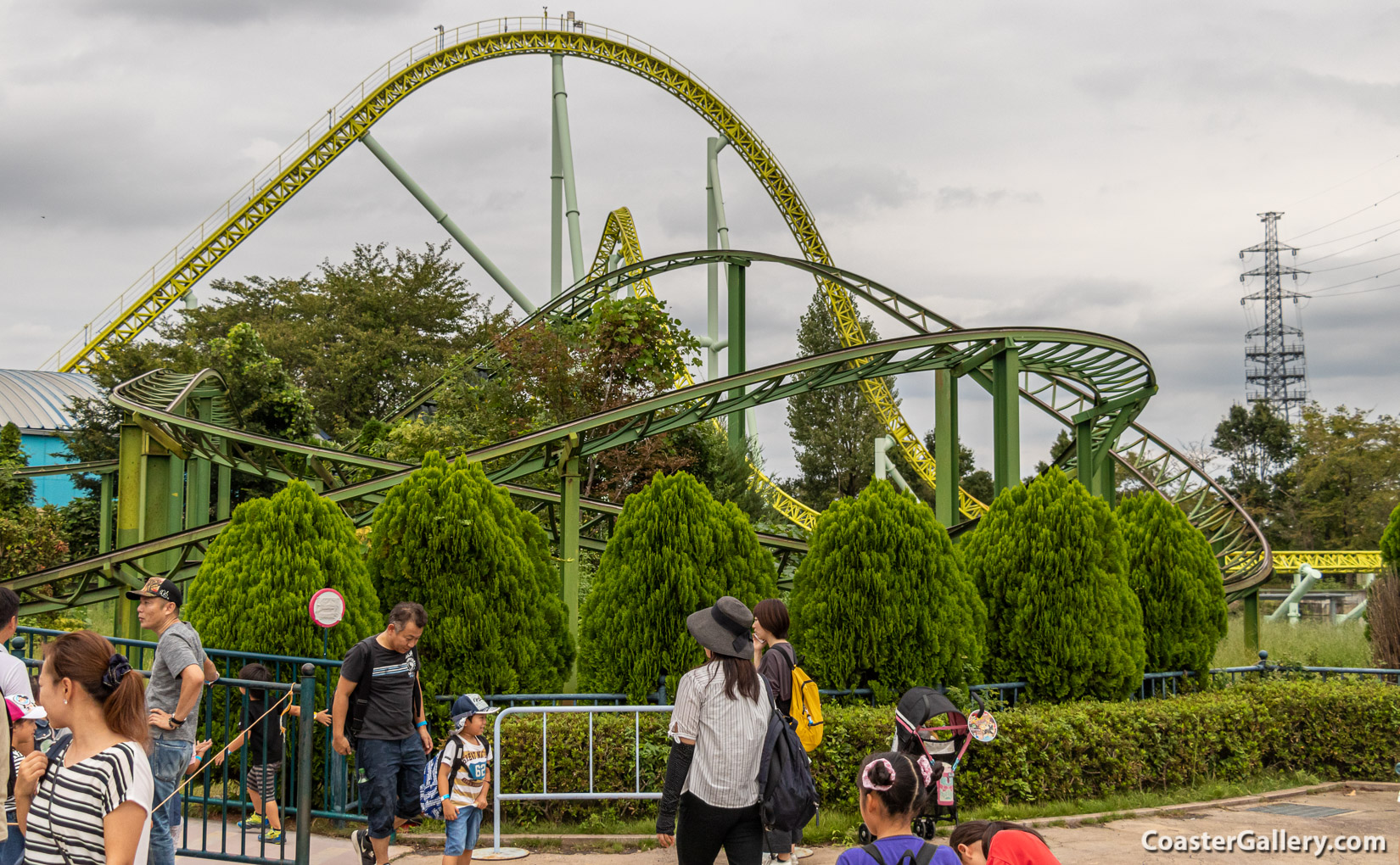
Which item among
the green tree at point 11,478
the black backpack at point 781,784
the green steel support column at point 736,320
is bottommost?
the black backpack at point 781,784

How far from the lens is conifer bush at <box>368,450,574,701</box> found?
7.17 meters

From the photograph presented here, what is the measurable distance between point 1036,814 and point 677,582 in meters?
2.71

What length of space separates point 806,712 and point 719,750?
138cm

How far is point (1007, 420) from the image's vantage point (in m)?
13.3

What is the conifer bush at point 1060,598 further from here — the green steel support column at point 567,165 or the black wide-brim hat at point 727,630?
the green steel support column at point 567,165

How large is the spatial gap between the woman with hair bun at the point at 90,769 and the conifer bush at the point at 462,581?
4.25 meters

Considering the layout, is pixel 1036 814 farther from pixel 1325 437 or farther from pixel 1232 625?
pixel 1325 437

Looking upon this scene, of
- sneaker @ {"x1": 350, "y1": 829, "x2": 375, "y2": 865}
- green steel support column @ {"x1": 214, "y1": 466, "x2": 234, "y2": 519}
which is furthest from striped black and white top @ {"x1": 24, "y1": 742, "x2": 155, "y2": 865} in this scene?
green steel support column @ {"x1": 214, "y1": 466, "x2": 234, "y2": 519}

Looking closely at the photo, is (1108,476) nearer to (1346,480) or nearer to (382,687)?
(382,687)

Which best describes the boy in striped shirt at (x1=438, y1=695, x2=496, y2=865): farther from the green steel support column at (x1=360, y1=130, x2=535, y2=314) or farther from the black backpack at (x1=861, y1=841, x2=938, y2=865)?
the green steel support column at (x1=360, y1=130, x2=535, y2=314)

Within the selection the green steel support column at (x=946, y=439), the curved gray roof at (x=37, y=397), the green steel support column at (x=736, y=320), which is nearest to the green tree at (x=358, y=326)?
the curved gray roof at (x=37, y=397)

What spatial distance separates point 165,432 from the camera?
11789 millimetres

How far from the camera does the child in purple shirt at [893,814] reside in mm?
2791

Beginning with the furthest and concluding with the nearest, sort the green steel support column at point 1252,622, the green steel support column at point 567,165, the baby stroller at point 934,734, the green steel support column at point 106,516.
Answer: the green steel support column at point 567,165 → the green steel support column at point 106,516 → the green steel support column at point 1252,622 → the baby stroller at point 934,734
